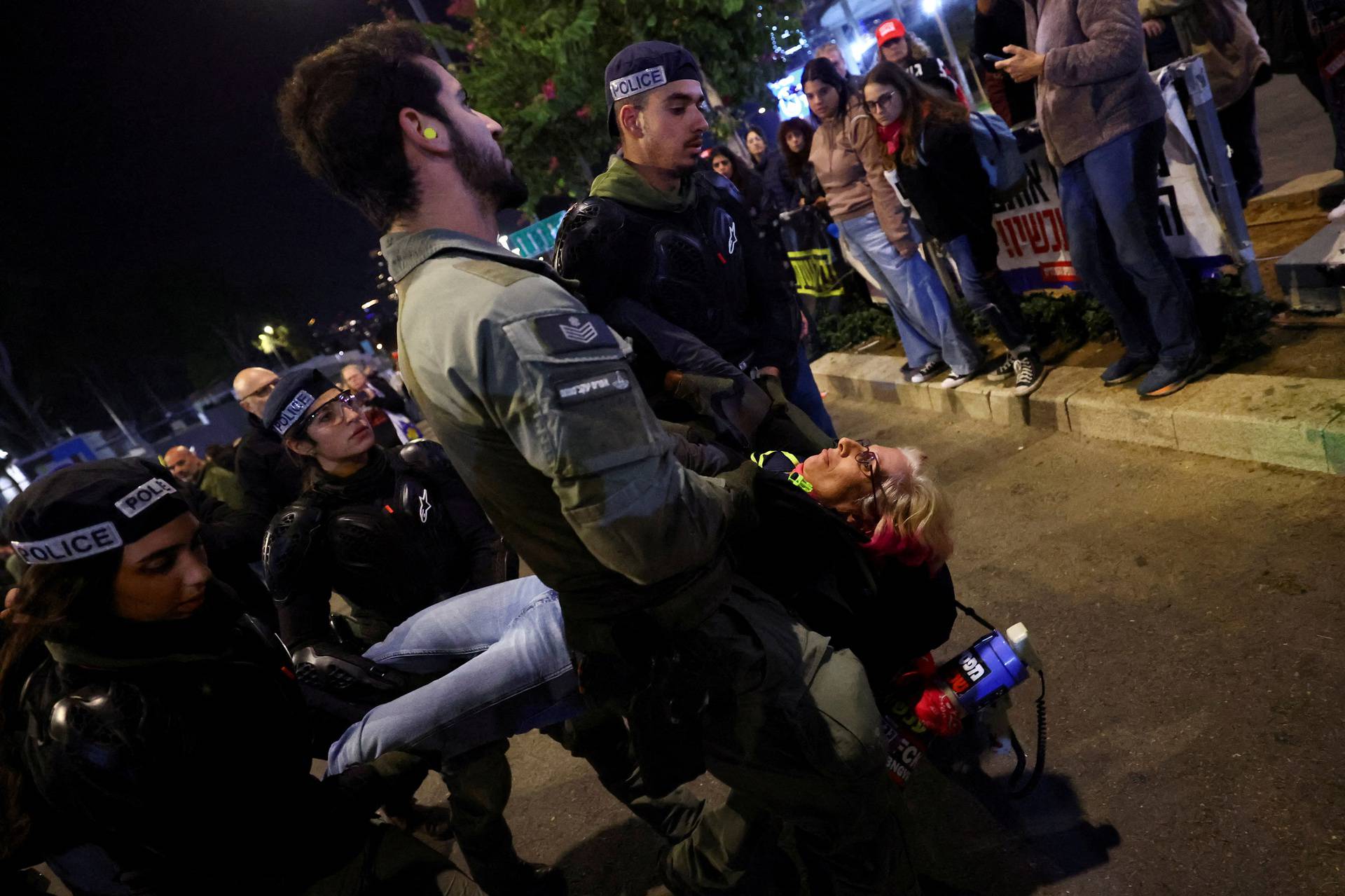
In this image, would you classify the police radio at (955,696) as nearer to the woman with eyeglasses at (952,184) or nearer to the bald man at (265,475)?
the woman with eyeglasses at (952,184)

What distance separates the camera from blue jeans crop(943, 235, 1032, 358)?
5098 millimetres

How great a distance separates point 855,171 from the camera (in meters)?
5.74

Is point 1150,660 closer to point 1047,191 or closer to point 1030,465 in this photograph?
point 1030,465

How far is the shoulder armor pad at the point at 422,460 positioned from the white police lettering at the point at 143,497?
1272mm

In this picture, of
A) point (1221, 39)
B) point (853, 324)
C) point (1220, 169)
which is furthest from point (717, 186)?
point (853, 324)

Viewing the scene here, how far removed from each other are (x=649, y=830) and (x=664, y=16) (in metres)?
8.88

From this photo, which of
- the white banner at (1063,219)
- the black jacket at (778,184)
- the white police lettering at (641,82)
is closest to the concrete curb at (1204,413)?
the white banner at (1063,219)

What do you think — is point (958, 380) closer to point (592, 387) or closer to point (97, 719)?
point (592, 387)

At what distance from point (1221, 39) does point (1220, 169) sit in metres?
1.72

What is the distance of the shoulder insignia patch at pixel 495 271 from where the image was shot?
1534mm

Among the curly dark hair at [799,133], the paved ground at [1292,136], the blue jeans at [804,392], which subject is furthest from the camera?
the curly dark hair at [799,133]

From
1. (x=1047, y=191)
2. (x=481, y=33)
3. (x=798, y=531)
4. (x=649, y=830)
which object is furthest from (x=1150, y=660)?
(x=481, y=33)

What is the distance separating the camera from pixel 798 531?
6.87 ft

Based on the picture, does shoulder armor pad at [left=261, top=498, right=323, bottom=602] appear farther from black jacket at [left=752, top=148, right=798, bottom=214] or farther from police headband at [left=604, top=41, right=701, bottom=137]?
black jacket at [left=752, top=148, right=798, bottom=214]
